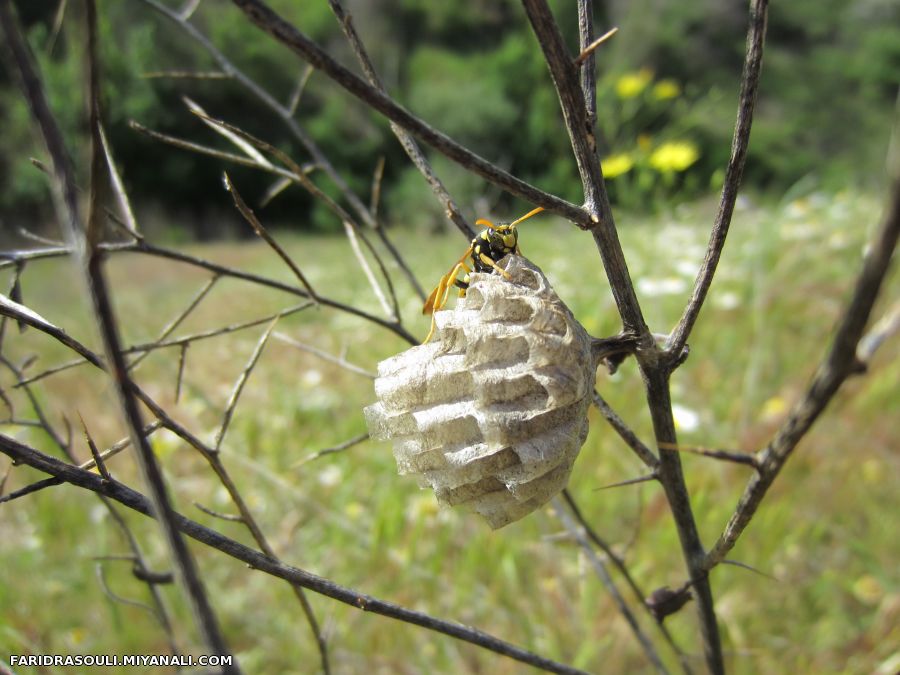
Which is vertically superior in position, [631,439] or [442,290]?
[442,290]

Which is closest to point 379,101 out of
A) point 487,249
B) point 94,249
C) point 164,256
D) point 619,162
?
point 94,249

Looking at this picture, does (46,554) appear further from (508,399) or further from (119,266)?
(119,266)

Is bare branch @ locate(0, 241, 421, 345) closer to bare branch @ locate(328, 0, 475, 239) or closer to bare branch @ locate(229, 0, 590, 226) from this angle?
bare branch @ locate(328, 0, 475, 239)

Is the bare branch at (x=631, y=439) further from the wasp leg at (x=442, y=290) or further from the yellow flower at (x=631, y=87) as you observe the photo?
the yellow flower at (x=631, y=87)

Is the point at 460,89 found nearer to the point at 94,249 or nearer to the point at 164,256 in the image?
the point at 164,256

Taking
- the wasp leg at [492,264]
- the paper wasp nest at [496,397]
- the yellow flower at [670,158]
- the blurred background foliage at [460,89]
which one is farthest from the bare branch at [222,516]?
the blurred background foliage at [460,89]

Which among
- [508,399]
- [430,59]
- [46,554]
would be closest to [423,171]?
[508,399]
